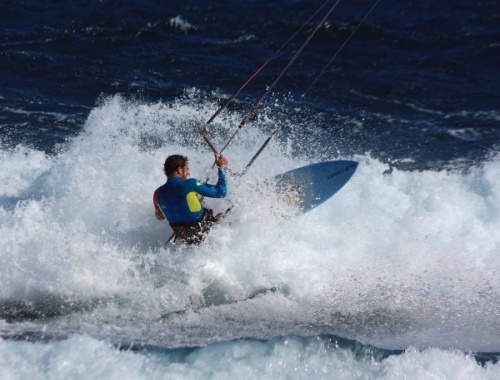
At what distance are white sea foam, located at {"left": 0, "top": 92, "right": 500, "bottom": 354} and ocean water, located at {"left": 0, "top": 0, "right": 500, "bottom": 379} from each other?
0.03 meters

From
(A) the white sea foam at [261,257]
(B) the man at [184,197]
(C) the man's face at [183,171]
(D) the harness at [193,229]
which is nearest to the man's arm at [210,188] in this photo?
(B) the man at [184,197]

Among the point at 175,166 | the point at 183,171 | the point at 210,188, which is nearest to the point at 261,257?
the point at 210,188

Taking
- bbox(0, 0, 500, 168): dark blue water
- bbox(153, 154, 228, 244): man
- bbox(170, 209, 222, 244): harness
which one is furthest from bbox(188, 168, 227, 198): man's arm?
bbox(0, 0, 500, 168): dark blue water

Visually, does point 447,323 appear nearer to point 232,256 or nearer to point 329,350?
point 329,350

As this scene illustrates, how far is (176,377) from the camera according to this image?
16.5ft

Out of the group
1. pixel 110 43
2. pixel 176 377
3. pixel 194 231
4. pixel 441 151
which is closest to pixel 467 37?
pixel 441 151

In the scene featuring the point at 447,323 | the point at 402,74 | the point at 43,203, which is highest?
the point at 402,74

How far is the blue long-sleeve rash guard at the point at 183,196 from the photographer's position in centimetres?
679

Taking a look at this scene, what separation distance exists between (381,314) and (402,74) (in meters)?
6.78

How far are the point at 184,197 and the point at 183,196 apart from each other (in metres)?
0.02

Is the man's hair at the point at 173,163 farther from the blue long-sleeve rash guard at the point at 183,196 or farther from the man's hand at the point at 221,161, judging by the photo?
the man's hand at the point at 221,161

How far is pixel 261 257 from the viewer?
743cm


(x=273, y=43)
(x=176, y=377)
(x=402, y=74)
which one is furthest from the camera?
(x=273, y=43)

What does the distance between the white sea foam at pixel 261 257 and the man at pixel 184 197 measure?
0.24m
